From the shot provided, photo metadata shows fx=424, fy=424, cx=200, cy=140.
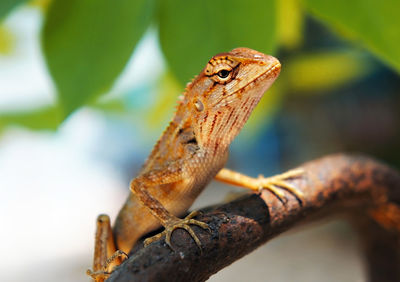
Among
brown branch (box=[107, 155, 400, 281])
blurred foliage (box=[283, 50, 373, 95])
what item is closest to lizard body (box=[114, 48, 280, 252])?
brown branch (box=[107, 155, 400, 281])

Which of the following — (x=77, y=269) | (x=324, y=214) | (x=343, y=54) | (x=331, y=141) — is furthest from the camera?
(x=77, y=269)

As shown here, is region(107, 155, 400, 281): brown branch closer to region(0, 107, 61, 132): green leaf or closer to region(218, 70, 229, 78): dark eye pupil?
region(218, 70, 229, 78): dark eye pupil

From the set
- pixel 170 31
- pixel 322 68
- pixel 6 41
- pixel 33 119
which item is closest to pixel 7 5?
pixel 170 31

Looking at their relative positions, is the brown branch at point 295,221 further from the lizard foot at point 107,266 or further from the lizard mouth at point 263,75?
the lizard mouth at point 263,75

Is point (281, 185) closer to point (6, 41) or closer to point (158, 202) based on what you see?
point (158, 202)

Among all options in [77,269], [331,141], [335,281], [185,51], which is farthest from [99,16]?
[77,269]

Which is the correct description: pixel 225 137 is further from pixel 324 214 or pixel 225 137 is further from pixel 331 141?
pixel 331 141

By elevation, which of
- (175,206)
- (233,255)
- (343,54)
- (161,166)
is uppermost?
(343,54)
